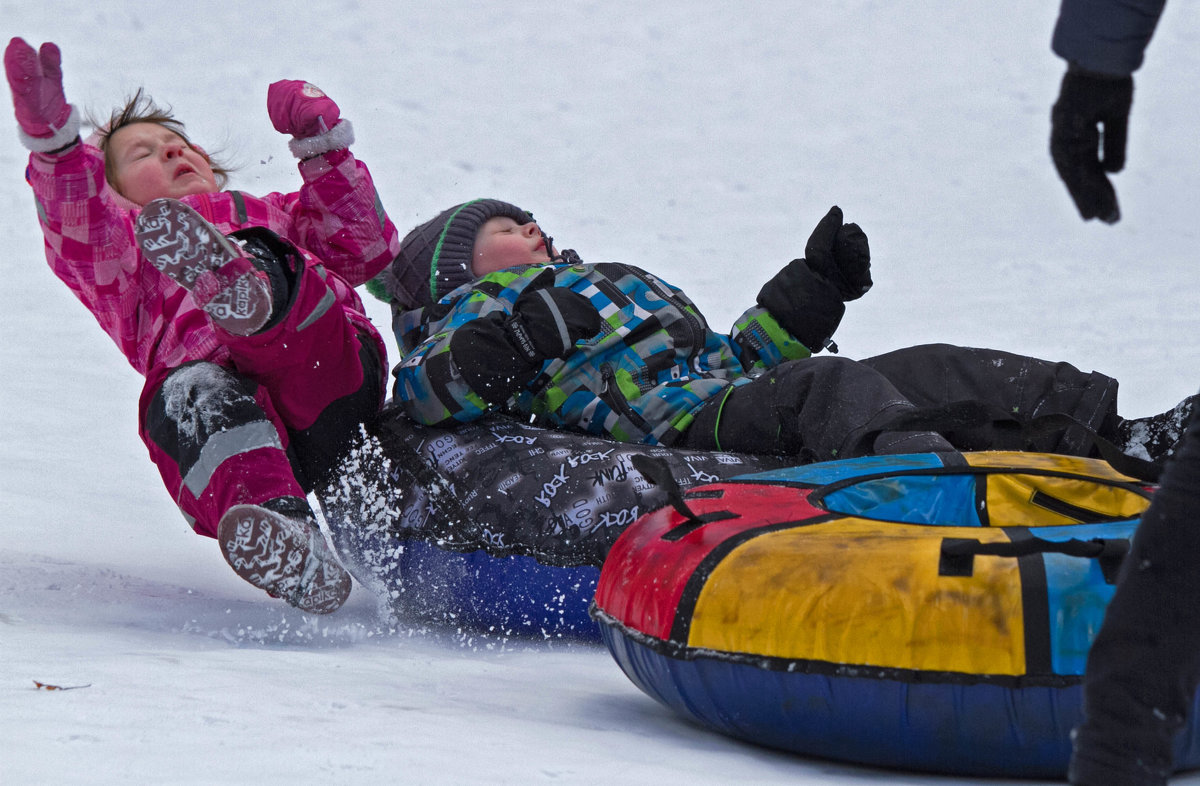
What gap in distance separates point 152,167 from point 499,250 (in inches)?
30.1

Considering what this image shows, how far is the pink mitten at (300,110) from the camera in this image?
7.83 feet

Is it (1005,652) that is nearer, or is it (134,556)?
(1005,652)

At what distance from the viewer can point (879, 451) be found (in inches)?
76.4

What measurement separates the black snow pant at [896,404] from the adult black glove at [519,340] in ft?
1.16

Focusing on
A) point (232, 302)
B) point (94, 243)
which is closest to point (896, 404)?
point (232, 302)

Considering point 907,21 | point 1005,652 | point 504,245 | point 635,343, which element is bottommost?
point 1005,652

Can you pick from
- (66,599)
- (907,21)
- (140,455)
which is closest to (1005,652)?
(66,599)

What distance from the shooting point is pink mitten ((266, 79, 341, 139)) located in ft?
7.83

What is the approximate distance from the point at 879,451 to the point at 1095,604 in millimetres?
780

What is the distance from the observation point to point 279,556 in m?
1.76

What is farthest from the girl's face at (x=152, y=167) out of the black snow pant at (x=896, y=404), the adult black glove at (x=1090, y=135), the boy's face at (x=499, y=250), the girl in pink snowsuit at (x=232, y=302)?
the adult black glove at (x=1090, y=135)

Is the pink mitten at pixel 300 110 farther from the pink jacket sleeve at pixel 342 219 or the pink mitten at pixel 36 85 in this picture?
the pink mitten at pixel 36 85

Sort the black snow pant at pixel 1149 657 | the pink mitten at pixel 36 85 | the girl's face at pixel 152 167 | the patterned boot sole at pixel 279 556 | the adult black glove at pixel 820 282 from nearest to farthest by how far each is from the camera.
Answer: the black snow pant at pixel 1149 657, the patterned boot sole at pixel 279 556, the pink mitten at pixel 36 85, the girl's face at pixel 152 167, the adult black glove at pixel 820 282

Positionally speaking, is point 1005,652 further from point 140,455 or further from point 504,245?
point 140,455
